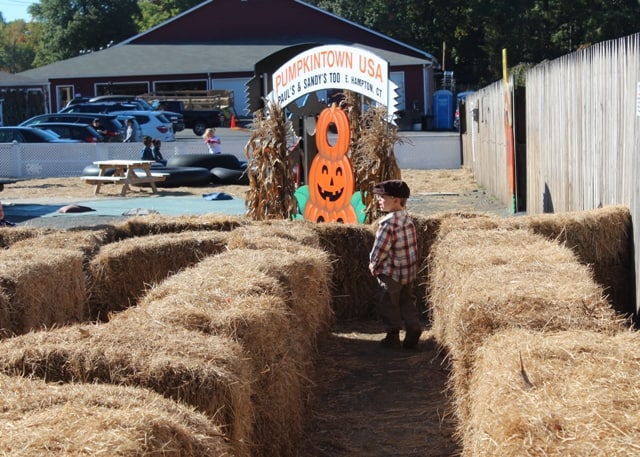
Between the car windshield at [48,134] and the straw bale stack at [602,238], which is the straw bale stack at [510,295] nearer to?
the straw bale stack at [602,238]

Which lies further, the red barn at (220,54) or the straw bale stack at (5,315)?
the red barn at (220,54)

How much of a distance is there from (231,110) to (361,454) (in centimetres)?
4239

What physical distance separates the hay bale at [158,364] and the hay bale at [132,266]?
375 cm

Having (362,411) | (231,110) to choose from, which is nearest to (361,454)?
(362,411)

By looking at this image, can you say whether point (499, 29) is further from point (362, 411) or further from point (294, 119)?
point (362, 411)

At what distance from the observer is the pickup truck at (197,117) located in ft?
147

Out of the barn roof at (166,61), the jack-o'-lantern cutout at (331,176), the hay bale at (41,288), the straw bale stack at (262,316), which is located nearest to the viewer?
the straw bale stack at (262,316)

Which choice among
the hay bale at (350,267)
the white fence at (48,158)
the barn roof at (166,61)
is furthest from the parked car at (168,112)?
the hay bale at (350,267)

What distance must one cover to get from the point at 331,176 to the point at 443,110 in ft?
110

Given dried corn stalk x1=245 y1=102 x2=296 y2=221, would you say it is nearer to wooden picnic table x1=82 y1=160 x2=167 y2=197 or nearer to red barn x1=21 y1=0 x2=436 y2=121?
wooden picnic table x1=82 y1=160 x2=167 y2=197

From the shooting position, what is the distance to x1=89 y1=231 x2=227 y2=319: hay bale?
27.5 feet

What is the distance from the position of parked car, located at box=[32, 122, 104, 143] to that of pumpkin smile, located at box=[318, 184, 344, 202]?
65.5ft

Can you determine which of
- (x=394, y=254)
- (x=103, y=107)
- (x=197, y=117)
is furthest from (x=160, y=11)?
(x=394, y=254)

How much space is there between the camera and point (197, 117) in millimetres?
44844
